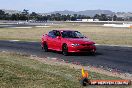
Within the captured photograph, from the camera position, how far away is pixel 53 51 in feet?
77.5

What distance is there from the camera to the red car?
20781 mm

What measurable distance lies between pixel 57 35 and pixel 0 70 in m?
11.0

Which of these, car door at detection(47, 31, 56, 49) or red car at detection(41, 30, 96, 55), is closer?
red car at detection(41, 30, 96, 55)

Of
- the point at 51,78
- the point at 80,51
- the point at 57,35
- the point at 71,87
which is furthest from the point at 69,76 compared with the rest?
the point at 57,35

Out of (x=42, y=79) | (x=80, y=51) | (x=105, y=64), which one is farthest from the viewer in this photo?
(x=80, y=51)

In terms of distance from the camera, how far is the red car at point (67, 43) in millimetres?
20781

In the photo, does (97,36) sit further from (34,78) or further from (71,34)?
(34,78)

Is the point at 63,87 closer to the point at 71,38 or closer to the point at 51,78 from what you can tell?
the point at 51,78

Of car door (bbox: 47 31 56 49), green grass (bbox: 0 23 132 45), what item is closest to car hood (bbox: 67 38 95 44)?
car door (bbox: 47 31 56 49)

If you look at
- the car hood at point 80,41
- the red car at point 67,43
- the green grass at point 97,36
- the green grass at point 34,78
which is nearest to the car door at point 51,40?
the red car at point 67,43

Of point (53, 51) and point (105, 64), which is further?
point (53, 51)

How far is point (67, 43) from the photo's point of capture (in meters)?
21.0

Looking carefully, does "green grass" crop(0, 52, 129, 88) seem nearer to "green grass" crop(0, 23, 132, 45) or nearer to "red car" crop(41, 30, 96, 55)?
"red car" crop(41, 30, 96, 55)

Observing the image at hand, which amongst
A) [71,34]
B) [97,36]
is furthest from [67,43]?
[97,36]
